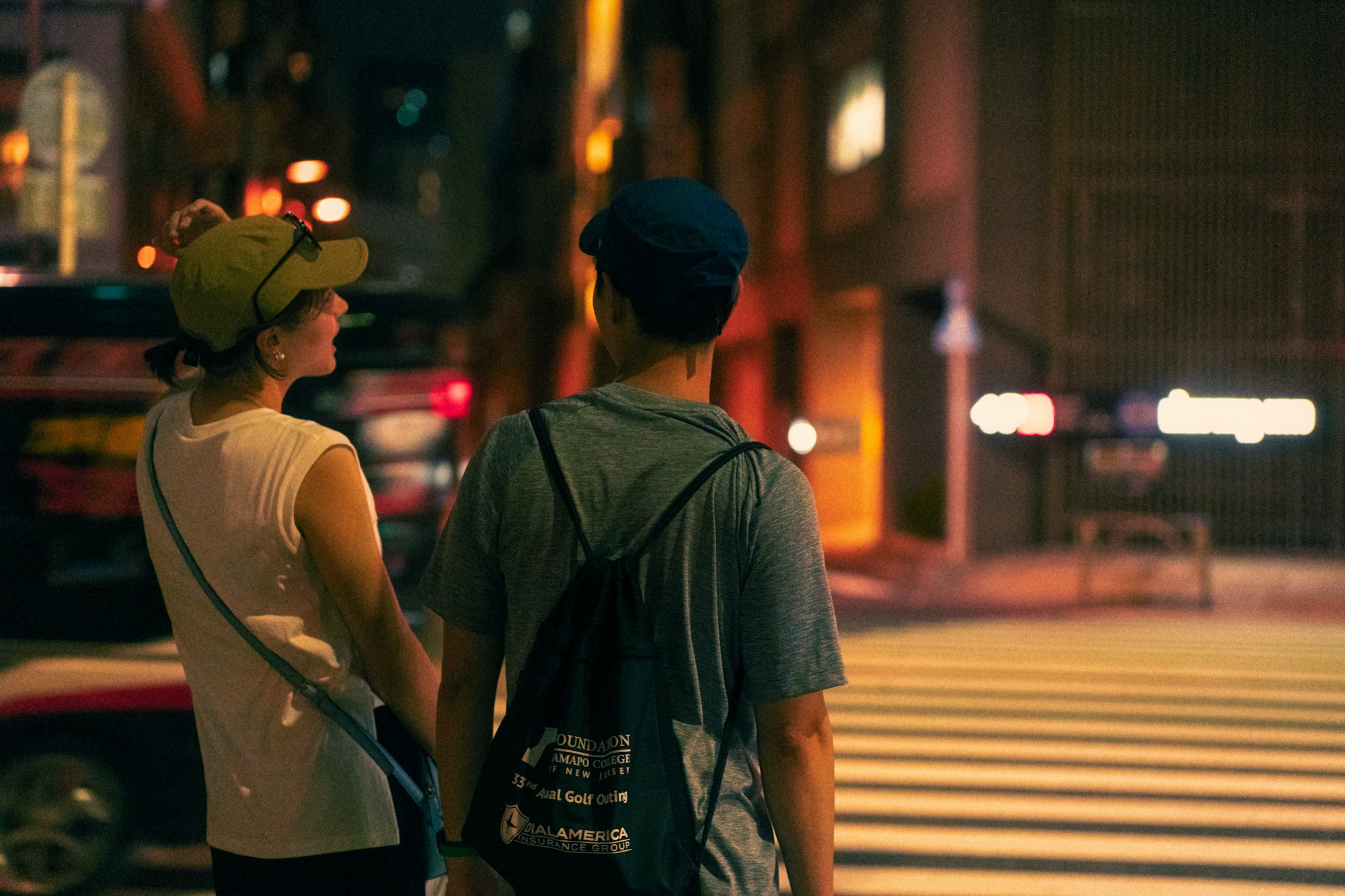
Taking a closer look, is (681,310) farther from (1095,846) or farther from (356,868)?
(1095,846)

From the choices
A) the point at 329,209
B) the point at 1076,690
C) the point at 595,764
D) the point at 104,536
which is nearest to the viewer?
the point at 595,764

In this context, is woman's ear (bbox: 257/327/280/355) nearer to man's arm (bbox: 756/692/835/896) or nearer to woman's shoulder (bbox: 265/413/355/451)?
woman's shoulder (bbox: 265/413/355/451)

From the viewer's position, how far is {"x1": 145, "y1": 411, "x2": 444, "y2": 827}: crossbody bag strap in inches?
90.3

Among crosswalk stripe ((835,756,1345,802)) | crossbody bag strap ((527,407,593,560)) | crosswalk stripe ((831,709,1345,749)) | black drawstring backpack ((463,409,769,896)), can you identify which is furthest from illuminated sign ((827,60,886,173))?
black drawstring backpack ((463,409,769,896))

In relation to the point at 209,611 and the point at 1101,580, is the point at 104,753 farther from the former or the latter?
the point at 1101,580

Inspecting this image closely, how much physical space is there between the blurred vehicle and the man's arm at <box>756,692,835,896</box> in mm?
3109

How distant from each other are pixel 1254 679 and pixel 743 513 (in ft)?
34.1

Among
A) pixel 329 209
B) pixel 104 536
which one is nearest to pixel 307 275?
pixel 104 536

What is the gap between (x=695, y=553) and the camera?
6.67 feet

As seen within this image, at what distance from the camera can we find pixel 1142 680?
11102 mm

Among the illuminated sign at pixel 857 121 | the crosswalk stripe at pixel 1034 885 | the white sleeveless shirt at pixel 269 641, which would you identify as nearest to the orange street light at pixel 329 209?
the illuminated sign at pixel 857 121

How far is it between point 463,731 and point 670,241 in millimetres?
805

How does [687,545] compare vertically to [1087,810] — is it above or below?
above

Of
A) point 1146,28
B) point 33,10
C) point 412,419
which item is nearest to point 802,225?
point 1146,28
